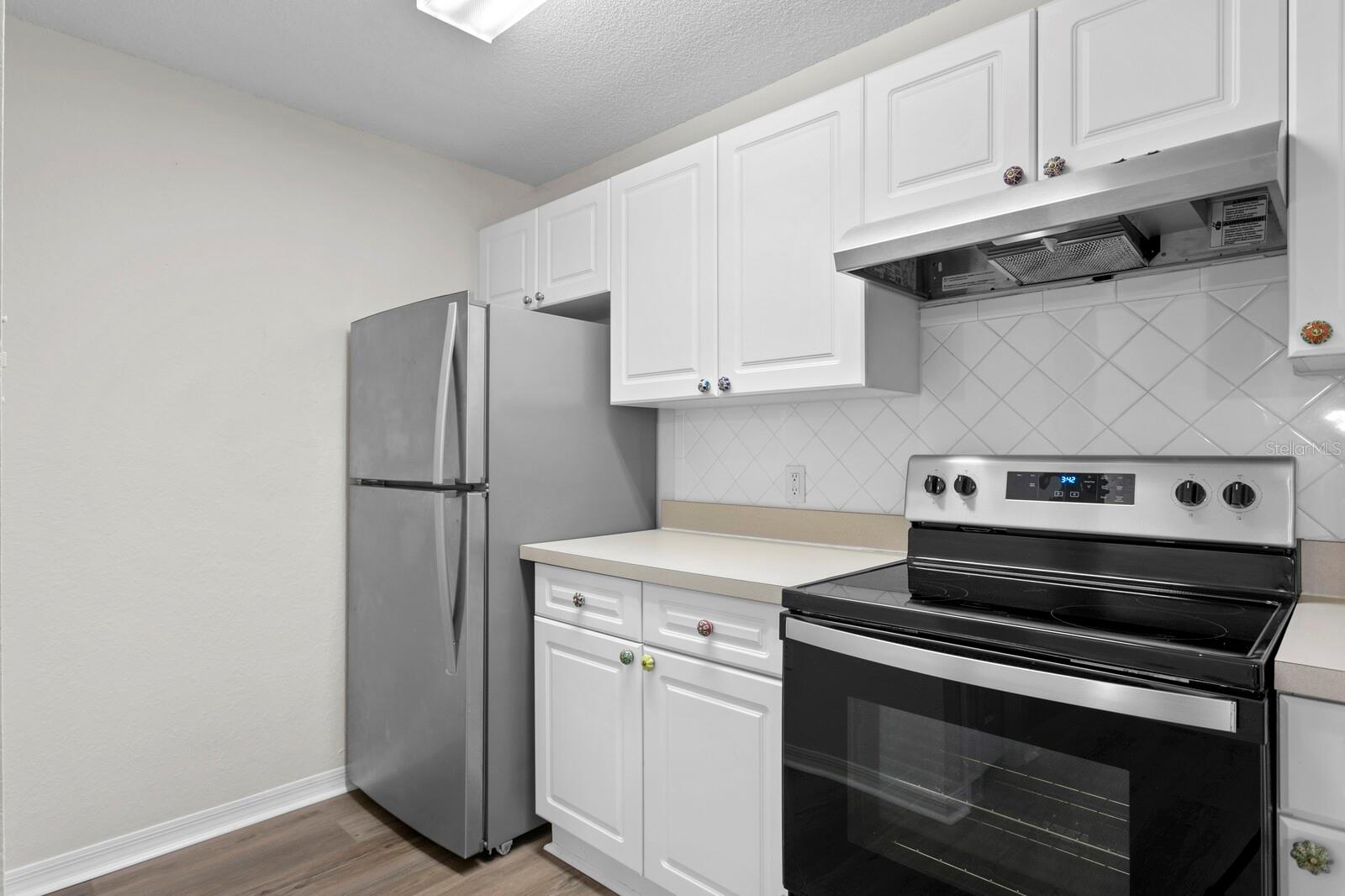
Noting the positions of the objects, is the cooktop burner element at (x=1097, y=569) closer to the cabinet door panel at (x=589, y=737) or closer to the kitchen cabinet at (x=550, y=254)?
the cabinet door panel at (x=589, y=737)

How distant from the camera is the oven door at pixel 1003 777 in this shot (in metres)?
1.09

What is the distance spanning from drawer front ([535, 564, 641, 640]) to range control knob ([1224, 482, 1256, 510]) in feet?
4.24

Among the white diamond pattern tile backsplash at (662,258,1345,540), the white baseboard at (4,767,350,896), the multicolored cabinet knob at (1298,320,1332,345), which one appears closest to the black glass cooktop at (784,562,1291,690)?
the white diamond pattern tile backsplash at (662,258,1345,540)

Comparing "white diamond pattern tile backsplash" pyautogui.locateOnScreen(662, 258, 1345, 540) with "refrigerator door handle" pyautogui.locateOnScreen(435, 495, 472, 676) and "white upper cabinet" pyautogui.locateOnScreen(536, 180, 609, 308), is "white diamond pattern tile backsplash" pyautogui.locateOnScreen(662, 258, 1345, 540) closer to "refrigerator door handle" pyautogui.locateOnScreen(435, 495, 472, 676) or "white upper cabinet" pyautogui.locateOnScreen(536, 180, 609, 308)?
"white upper cabinet" pyautogui.locateOnScreen(536, 180, 609, 308)

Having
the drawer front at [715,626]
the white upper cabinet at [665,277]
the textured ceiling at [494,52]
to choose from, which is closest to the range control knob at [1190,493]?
the drawer front at [715,626]

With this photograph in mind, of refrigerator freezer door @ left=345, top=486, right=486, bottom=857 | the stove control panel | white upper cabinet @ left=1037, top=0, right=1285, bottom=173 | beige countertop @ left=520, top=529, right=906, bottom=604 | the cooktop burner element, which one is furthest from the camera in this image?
refrigerator freezer door @ left=345, top=486, right=486, bottom=857

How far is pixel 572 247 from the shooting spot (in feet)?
8.69

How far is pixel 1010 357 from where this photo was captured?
1932 millimetres

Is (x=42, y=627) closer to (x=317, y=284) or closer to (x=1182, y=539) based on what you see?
(x=317, y=284)

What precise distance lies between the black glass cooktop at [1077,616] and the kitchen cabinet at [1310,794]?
0.26 feet

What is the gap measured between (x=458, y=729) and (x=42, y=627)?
3.88 ft

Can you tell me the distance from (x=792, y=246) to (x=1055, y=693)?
48.7 inches

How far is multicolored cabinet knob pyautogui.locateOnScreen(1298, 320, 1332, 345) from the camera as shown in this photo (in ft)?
4.21

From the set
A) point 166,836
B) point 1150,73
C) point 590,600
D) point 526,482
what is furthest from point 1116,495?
point 166,836
